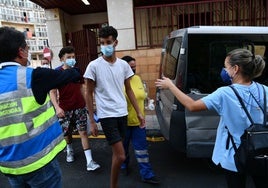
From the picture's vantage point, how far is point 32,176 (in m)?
1.99

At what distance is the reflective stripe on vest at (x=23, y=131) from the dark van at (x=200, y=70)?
1.94 metres

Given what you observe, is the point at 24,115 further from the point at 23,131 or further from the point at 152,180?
the point at 152,180

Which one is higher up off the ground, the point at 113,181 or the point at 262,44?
the point at 262,44

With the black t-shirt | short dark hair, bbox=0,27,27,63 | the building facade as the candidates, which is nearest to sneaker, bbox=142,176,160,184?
the black t-shirt

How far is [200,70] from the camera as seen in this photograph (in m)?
3.68

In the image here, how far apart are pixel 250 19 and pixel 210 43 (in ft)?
17.6

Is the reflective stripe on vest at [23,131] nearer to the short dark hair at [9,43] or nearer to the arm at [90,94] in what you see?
the short dark hair at [9,43]

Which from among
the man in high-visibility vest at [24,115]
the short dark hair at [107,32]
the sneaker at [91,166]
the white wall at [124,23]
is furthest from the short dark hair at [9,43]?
the white wall at [124,23]

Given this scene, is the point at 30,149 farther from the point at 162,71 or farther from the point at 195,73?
the point at 162,71

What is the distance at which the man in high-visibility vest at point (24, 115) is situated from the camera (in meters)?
1.89

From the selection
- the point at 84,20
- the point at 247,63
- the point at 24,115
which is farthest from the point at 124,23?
the point at 24,115

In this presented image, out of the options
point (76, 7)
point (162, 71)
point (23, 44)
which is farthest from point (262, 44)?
point (76, 7)

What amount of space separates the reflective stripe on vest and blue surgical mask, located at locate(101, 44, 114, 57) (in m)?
1.25

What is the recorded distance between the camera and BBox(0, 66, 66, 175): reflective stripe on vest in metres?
1.88
